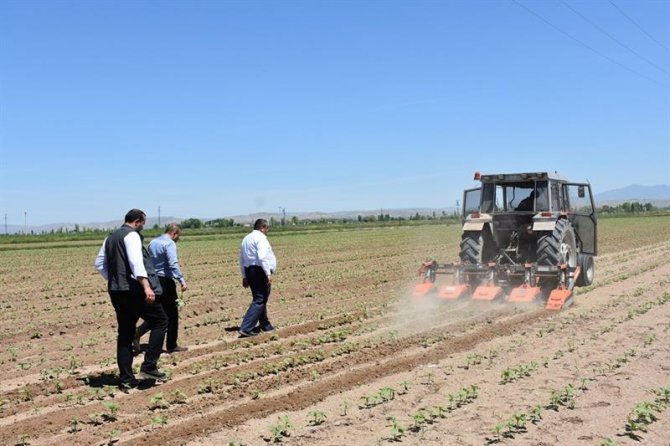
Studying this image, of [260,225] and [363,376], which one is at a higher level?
[260,225]

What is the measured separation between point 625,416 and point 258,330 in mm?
5295

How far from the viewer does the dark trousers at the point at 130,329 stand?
6.60 m

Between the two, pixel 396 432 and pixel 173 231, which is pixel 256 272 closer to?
pixel 173 231

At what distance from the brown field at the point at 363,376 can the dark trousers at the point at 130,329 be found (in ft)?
0.92

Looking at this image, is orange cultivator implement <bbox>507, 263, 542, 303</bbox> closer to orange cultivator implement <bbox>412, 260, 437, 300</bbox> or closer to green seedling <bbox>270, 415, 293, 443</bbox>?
orange cultivator implement <bbox>412, 260, 437, 300</bbox>

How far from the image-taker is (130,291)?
21.6 ft

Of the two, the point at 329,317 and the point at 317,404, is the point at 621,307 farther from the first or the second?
the point at 317,404

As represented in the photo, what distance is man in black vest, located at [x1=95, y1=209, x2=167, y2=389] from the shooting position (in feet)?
21.4

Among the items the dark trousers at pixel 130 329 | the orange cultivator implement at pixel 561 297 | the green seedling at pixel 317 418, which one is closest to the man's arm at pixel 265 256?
the dark trousers at pixel 130 329

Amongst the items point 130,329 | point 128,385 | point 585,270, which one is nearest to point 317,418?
point 128,385

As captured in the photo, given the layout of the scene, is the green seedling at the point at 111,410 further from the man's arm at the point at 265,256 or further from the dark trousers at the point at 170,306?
the man's arm at the point at 265,256

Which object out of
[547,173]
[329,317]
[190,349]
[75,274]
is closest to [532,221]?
[547,173]

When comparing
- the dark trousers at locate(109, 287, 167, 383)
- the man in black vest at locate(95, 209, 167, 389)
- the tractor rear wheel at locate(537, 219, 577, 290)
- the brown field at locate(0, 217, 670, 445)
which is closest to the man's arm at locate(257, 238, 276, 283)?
the brown field at locate(0, 217, 670, 445)

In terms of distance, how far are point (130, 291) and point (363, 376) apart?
99.9 inches
